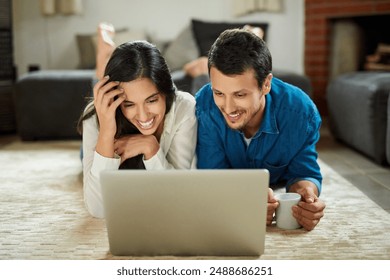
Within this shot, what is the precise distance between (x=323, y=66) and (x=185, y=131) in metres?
2.46

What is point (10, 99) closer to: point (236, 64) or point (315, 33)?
point (315, 33)

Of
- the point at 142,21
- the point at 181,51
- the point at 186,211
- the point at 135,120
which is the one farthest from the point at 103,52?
the point at 142,21

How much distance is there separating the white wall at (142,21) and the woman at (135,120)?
242 centimetres

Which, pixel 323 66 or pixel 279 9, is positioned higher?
pixel 279 9

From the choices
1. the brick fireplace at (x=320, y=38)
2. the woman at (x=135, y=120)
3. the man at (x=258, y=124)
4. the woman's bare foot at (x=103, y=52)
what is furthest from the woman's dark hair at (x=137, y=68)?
the brick fireplace at (x=320, y=38)

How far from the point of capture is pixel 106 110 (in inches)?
54.2

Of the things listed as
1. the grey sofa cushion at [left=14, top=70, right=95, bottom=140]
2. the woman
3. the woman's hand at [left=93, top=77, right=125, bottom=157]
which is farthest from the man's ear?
the grey sofa cushion at [left=14, top=70, right=95, bottom=140]

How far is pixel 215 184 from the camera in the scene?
3.51ft

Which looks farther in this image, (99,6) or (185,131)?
(99,6)

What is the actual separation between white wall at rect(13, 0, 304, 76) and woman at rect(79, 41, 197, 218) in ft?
7.95

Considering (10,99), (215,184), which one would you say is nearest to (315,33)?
(10,99)

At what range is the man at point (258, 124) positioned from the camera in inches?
52.9

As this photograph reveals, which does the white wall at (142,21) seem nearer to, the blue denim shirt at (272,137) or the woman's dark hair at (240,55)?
the blue denim shirt at (272,137)

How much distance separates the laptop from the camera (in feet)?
3.50
